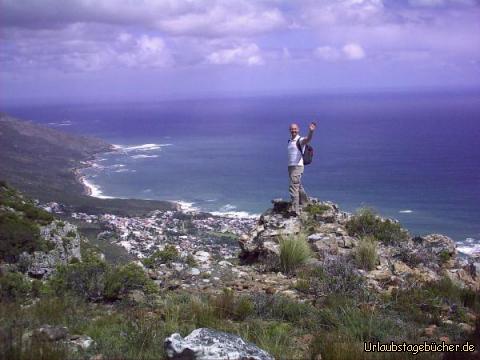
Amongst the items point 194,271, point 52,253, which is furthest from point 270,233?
point 52,253

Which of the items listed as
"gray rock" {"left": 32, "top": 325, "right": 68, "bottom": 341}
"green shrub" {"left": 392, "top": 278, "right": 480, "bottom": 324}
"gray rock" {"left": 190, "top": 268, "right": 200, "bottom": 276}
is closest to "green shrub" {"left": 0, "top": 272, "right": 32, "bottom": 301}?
"gray rock" {"left": 32, "top": 325, "right": 68, "bottom": 341}

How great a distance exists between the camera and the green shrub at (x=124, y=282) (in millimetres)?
7210

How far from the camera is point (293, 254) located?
29.6ft

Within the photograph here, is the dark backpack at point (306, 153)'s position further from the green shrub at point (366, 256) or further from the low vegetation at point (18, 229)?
the low vegetation at point (18, 229)

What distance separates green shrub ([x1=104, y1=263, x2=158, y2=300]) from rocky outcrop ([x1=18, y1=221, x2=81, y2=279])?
801 cm

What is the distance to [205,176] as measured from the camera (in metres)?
112

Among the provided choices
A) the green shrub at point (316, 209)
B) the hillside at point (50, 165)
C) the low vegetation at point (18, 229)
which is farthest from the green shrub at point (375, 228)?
the hillside at point (50, 165)

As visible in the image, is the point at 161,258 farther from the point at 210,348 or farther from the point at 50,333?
the point at 210,348

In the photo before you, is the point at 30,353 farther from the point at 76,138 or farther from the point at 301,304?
the point at 76,138

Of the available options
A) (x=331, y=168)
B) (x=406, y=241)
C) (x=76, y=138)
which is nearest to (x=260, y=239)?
(x=406, y=241)

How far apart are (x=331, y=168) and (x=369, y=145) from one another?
33053 millimetres

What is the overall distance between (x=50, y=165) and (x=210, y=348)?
140986 mm

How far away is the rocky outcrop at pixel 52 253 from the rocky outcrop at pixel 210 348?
11707 millimetres

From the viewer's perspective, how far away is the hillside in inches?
3408
